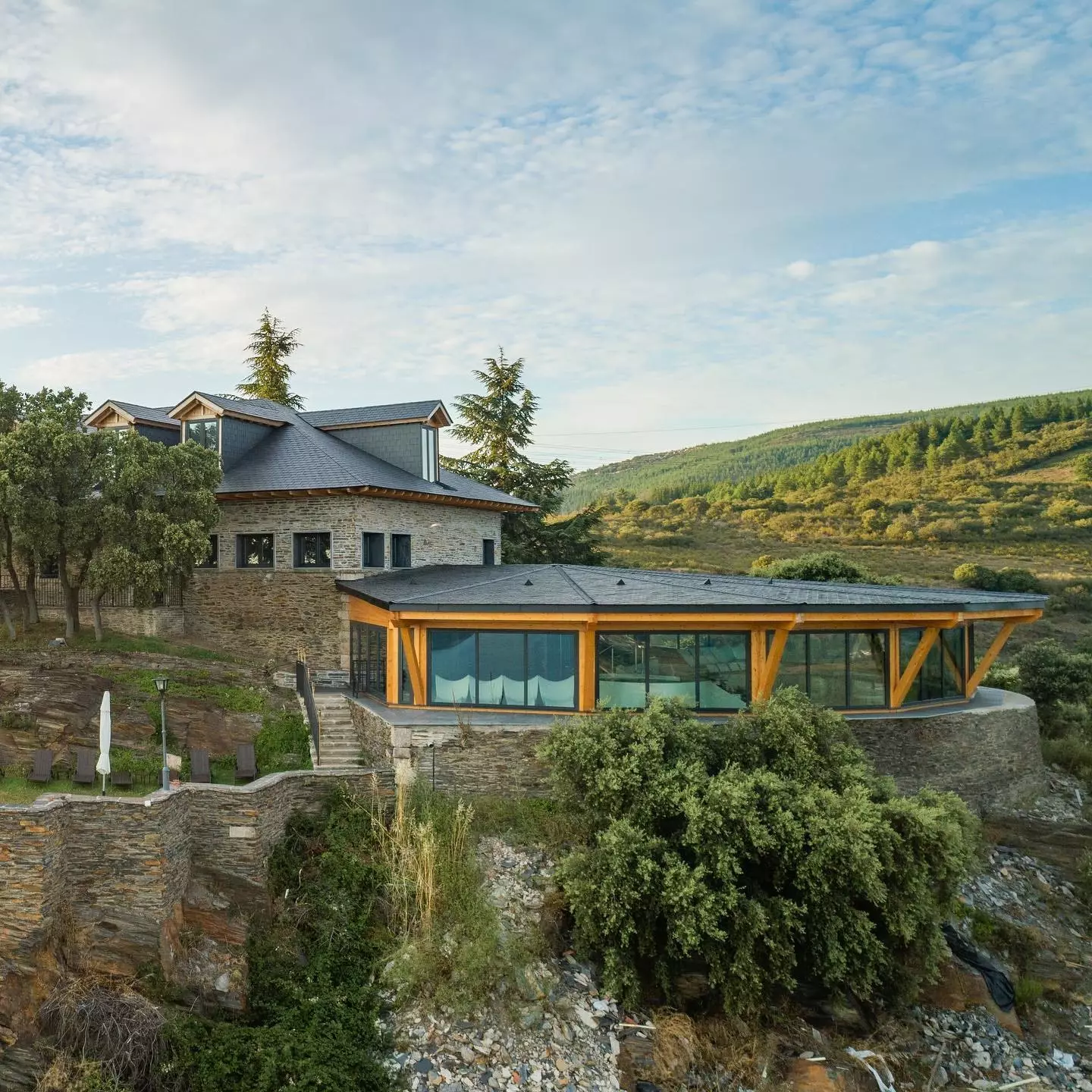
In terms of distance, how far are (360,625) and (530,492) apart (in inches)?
599

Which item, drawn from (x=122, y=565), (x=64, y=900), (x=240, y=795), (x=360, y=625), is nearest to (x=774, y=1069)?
(x=240, y=795)

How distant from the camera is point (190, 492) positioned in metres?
19.5

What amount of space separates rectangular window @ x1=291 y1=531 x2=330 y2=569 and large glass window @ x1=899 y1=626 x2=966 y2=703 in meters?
14.6

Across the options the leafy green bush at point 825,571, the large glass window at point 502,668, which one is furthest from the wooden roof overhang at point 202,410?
the leafy green bush at point 825,571

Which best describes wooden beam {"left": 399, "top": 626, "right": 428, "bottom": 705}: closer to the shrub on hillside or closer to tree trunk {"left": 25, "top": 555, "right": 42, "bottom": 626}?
tree trunk {"left": 25, "top": 555, "right": 42, "bottom": 626}

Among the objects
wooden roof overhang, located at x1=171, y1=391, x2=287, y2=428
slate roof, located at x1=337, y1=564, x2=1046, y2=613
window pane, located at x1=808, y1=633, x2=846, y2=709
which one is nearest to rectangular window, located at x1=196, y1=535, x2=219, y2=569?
wooden roof overhang, located at x1=171, y1=391, x2=287, y2=428

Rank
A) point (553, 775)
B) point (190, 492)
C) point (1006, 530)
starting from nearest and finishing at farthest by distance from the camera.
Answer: point (553, 775), point (190, 492), point (1006, 530)

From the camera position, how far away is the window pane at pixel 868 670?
16234 millimetres

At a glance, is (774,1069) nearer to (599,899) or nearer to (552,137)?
(599,899)

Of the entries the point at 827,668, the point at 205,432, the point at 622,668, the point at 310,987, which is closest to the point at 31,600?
the point at 205,432

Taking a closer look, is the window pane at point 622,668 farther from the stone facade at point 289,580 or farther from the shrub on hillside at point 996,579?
the shrub on hillside at point 996,579

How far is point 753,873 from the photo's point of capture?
1166 cm

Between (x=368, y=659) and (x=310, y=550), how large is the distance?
4065mm

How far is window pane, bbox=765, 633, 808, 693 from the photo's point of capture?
15836 mm
